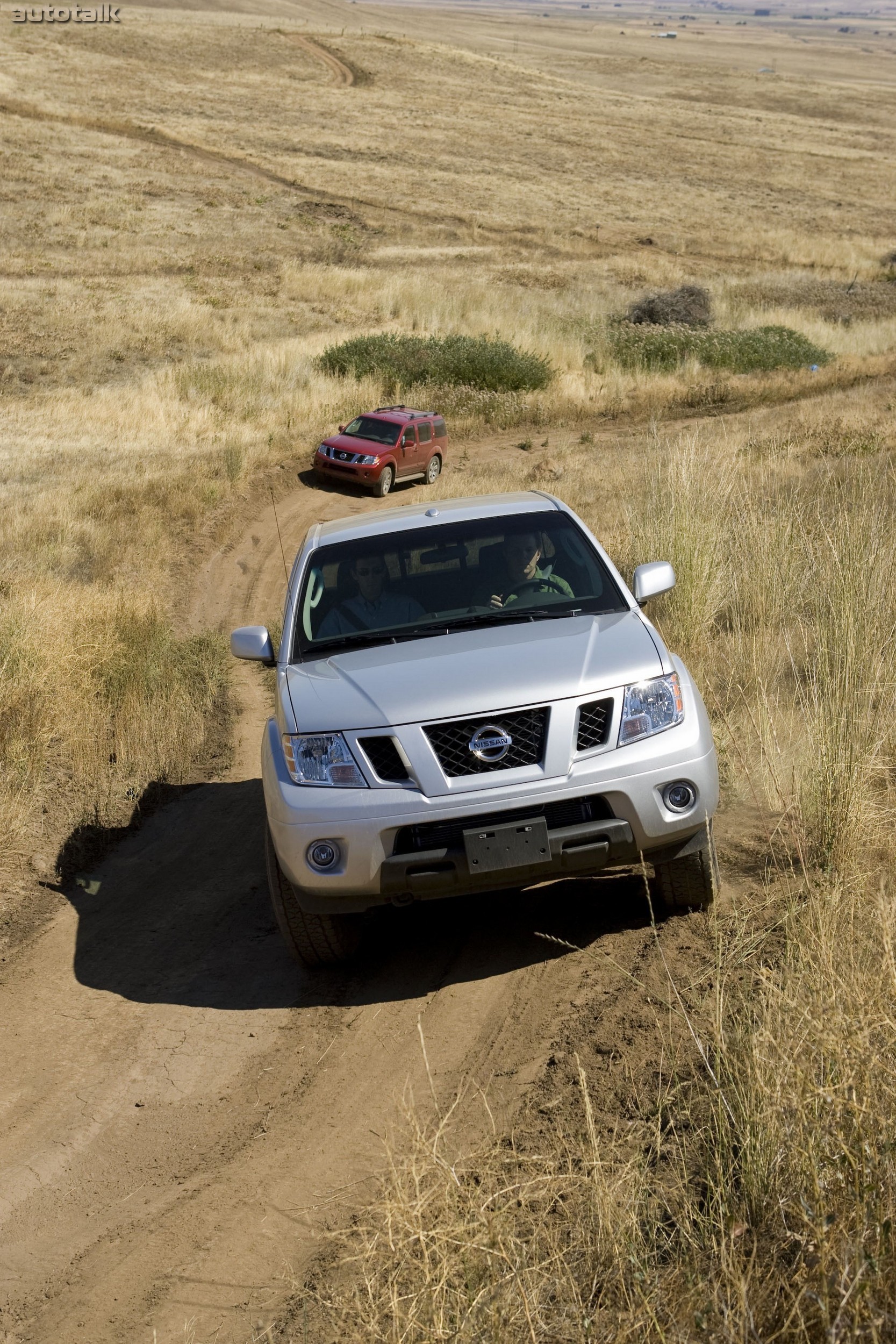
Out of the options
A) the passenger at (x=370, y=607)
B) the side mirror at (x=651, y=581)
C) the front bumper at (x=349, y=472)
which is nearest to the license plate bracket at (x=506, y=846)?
the passenger at (x=370, y=607)

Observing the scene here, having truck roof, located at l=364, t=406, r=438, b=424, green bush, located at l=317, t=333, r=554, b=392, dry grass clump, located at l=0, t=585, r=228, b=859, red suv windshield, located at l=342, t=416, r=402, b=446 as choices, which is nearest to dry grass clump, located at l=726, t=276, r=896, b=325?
green bush, located at l=317, t=333, r=554, b=392

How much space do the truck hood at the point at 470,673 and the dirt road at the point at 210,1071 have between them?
1.17m

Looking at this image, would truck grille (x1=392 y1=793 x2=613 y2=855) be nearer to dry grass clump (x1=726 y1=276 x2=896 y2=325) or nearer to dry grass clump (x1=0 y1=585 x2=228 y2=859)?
dry grass clump (x1=0 y1=585 x2=228 y2=859)

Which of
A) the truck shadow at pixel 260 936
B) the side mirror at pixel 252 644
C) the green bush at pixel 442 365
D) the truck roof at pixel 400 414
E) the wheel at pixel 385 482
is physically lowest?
the green bush at pixel 442 365

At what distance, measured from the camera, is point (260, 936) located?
5.71 m

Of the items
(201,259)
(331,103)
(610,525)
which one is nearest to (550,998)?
(610,525)

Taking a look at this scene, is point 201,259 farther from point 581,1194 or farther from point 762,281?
point 581,1194

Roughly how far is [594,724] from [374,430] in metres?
17.2

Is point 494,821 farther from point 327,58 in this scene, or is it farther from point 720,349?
point 327,58

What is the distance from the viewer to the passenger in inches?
221

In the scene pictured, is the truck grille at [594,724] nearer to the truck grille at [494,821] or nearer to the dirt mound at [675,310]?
the truck grille at [494,821]

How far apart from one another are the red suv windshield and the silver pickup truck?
1588cm

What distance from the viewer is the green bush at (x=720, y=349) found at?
30.9m

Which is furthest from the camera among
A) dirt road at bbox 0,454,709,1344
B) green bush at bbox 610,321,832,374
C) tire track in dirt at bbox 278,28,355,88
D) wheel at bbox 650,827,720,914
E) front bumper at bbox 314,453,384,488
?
tire track in dirt at bbox 278,28,355,88
